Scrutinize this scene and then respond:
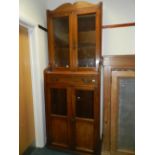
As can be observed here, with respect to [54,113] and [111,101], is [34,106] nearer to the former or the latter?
[54,113]

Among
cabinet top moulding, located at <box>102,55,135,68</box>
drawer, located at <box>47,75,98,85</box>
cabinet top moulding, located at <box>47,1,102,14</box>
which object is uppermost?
cabinet top moulding, located at <box>47,1,102,14</box>

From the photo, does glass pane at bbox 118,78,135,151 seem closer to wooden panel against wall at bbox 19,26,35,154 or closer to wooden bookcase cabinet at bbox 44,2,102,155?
wooden bookcase cabinet at bbox 44,2,102,155

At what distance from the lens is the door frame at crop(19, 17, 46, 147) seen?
7.04 feet

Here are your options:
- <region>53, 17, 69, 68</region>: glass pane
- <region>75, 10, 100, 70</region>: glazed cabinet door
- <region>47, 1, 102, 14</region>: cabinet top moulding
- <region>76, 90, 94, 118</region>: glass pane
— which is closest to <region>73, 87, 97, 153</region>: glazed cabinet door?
<region>76, 90, 94, 118</region>: glass pane

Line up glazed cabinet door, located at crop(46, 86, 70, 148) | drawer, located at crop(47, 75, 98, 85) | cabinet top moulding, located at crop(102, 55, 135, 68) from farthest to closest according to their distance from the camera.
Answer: glazed cabinet door, located at crop(46, 86, 70, 148) < drawer, located at crop(47, 75, 98, 85) < cabinet top moulding, located at crop(102, 55, 135, 68)

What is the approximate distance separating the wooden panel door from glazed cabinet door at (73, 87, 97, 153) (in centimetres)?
57

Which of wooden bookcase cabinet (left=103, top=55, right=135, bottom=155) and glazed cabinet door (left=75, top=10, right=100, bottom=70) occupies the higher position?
glazed cabinet door (left=75, top=10, right=100, bottom=70)

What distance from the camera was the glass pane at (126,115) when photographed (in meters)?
1.44

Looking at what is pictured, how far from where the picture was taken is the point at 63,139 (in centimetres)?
225

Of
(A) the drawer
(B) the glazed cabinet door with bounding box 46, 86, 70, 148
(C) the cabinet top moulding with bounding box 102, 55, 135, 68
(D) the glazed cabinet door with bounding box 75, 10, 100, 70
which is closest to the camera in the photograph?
(C) the cabinet top moulding with bounding box 102, 55, 135, 68
